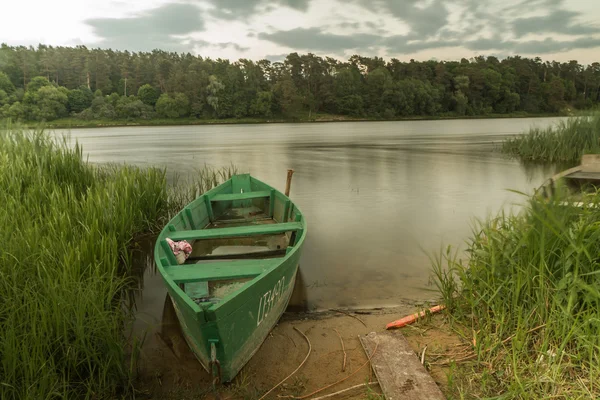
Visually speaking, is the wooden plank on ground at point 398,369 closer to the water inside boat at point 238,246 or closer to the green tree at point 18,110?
the water inside boat at point 238,246

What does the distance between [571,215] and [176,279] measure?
313cm

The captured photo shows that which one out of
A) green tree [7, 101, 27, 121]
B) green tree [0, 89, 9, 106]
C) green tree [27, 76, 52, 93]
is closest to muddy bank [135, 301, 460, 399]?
green tree [7, 101, 27, 121]

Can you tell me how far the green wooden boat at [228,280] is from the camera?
105 inches

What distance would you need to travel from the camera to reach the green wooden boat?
2.66 metres

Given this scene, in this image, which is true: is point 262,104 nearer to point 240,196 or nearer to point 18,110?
point 18,110

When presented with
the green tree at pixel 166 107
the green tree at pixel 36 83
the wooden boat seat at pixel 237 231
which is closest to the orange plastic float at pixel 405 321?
the wooden boat seat at pixel 237 231

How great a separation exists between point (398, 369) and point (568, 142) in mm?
14350

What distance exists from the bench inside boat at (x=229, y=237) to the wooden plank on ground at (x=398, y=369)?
103 centimetres

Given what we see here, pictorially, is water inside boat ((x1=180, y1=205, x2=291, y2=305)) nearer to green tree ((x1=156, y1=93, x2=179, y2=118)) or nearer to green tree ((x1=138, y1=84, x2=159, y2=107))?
green tree ((x1=156, y1=93, x2=179, y2=118))

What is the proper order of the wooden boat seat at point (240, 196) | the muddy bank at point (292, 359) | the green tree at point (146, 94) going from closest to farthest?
the muddy bank at point (292, 359)
the wooden boat seat at point (240, 196)
the green tree at point (146, 94)

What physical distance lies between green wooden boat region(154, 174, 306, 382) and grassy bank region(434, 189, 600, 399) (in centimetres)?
141

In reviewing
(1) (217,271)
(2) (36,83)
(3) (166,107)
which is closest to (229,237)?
(1) (217,271)

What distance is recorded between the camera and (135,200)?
6375mm

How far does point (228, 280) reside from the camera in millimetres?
3941
